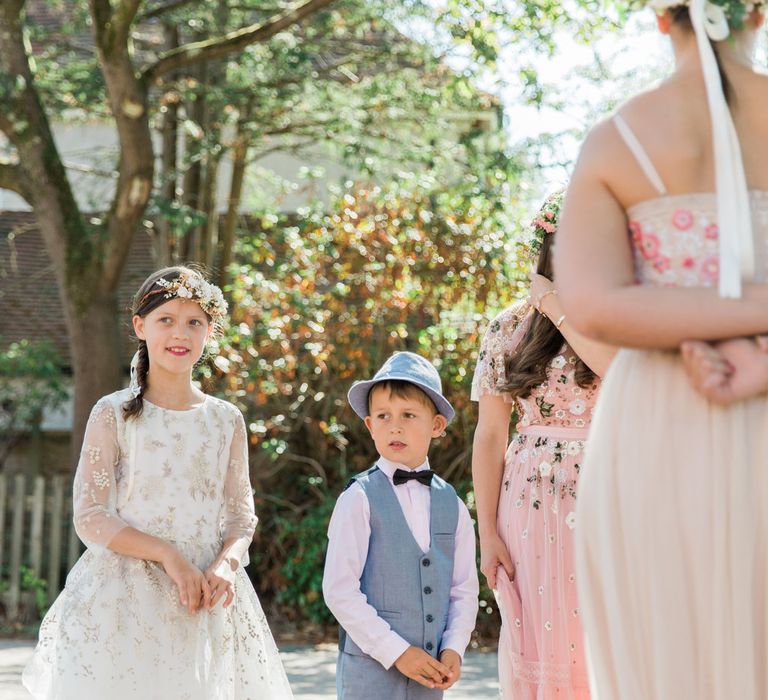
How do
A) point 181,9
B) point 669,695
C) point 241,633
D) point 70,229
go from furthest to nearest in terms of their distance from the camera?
point 181,9, point 70,229, point 241,633, point 669,695

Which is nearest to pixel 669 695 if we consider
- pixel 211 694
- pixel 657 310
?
pixel 657 310

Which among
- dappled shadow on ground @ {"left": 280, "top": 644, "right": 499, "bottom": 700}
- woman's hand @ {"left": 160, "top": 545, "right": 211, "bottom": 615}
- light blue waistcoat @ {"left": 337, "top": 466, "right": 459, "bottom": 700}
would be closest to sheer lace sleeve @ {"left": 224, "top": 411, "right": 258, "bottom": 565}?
woman's hand @ {"left": 160, "top": 545, "right": 211, "bottom": 615}

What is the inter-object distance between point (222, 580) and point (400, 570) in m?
0.64

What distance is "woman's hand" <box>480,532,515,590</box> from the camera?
4230 mm

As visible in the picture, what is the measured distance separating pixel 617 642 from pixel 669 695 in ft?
0.46

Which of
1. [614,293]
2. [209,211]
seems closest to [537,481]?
[614,293]

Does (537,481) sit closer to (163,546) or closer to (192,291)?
(163,546)

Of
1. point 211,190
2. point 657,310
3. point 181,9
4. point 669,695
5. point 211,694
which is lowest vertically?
point 211,694

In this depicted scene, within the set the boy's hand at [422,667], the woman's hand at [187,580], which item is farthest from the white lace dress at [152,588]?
the boy's hand at [422,667]

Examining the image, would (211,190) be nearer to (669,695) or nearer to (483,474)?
(483,474)

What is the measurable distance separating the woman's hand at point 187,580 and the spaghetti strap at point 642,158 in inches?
95.6

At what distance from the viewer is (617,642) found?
259cm

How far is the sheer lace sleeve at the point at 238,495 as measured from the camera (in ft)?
15.7

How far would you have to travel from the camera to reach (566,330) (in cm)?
404
